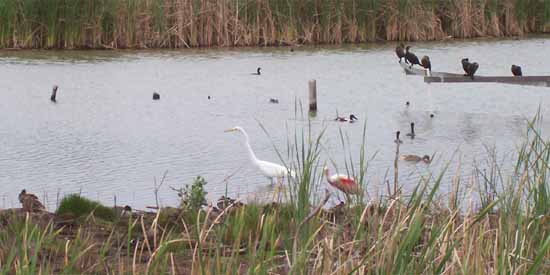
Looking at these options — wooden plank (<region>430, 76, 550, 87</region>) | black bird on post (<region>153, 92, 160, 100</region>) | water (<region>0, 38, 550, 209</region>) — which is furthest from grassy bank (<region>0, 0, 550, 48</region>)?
wooden plank (<region>430, 76, 550, 87</region>)

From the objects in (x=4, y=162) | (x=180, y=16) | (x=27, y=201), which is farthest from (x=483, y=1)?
(x=27, y=201)

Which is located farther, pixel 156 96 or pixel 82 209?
pixel 156 96

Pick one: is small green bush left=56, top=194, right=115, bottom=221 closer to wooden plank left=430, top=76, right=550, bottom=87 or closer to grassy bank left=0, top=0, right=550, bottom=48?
wooden plank left=430, top=76, right=550, bottom=87

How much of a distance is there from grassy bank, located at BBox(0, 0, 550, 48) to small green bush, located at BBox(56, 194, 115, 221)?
14.7 metres

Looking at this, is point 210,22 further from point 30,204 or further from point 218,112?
point 30,204

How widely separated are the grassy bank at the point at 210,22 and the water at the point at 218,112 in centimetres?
50

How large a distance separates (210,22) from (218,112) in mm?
7972

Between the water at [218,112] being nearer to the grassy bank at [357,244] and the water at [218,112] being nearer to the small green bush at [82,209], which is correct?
the grassy bank at [357,244]

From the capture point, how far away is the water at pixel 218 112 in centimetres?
948

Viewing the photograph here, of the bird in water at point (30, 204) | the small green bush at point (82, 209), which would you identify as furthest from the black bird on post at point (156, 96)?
the small green bush at point (82, 209)

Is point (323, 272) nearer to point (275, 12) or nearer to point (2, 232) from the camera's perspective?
point (2, 232)

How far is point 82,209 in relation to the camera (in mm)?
6555

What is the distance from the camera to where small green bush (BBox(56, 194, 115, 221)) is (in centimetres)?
647

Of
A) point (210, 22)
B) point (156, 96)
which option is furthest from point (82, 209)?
point (210, 22)
